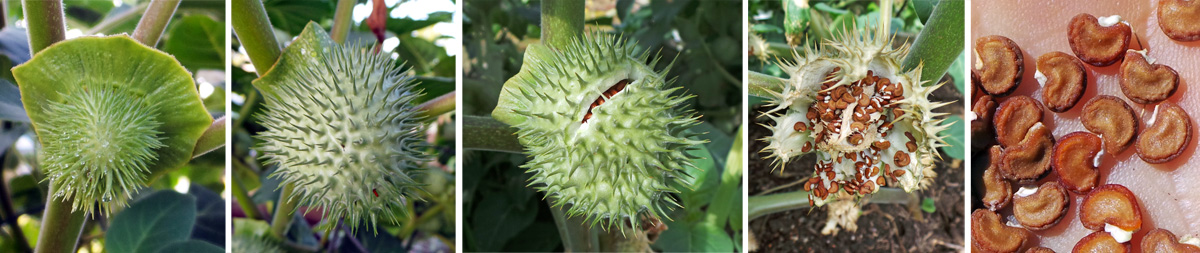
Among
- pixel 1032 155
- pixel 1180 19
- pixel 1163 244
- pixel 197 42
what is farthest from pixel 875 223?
pixel 197 42

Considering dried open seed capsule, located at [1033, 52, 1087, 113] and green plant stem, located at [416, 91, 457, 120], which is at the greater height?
dried open seed capsule, located at [1033, 52, 1087, 113]

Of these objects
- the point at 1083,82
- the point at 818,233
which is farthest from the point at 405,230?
the point at 1083,82

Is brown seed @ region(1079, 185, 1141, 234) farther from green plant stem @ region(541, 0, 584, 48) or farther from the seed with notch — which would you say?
green plant stem @ region(541, 0, 584, 48)

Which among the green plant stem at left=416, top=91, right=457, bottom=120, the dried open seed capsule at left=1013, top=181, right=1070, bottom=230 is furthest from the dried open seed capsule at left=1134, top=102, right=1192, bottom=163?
the green plant stem at left=416, top=91, right=457, bottom=120

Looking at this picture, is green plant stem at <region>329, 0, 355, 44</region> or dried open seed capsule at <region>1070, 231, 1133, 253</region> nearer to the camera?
dried open seed capsule at <region>1070, 231, 1133, 253</region>

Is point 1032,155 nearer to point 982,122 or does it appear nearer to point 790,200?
point 982,122

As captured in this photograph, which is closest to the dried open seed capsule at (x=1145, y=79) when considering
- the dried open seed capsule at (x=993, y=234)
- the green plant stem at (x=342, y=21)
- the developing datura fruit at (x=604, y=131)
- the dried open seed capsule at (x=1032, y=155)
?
the dried open seed capsule at (x=1032, y=155)

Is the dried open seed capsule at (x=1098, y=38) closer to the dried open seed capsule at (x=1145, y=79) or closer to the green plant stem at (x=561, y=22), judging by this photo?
the dried open seed capsule at (x=1145, y=79)
